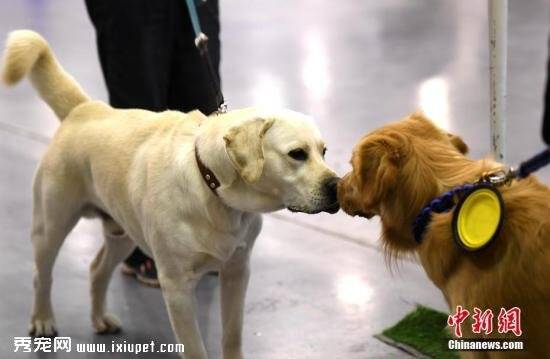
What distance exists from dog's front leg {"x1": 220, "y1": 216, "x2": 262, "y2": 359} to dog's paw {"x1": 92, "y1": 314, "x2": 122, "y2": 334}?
598 mm

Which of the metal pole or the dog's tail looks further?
the dog's tail

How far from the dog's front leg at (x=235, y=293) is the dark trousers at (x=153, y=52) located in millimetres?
1000

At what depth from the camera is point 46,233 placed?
3.23 m

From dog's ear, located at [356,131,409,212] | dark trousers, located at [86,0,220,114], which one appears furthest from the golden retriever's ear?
dark trousers, located at [86,0,220,114]

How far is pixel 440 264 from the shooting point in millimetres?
2211

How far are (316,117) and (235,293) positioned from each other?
2.96 meters

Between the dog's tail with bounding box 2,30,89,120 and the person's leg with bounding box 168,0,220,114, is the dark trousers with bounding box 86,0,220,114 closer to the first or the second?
the person's leg with bounding box 168,0,220,114

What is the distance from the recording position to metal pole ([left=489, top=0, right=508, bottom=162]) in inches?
115

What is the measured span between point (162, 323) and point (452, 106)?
3.05 m

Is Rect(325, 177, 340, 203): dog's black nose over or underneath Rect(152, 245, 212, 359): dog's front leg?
over

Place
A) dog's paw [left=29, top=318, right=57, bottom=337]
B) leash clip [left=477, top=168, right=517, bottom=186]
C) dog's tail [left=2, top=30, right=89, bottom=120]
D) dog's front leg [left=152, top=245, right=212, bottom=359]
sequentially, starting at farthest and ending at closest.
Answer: dog's paw [left=29, top=318, right=57, bottom=337] → dog's tail [left=2, top=30, right=89, bottom=120] → dog's front leg [left=152, top=245, right=212, bottom=359] → leash clip [left=477, top=168, right=517, bottom=186]

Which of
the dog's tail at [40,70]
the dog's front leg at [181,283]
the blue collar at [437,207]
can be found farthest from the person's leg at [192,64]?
the blue collar at [437,207]

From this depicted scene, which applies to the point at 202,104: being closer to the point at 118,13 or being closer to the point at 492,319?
the point at 118,13

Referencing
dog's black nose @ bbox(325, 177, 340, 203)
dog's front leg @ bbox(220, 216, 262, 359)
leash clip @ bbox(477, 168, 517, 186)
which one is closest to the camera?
leash clip @ bbox(477, 168, 517, 186)
